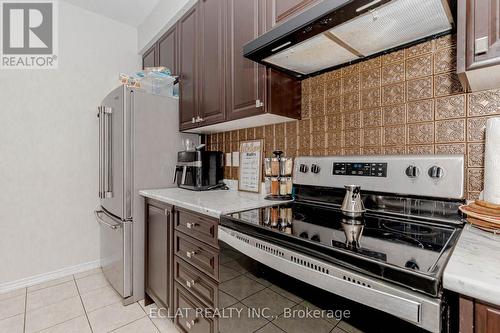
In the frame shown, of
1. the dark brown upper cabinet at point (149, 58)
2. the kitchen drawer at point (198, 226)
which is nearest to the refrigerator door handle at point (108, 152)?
the dark brown upper cabinet at point (149, 58)

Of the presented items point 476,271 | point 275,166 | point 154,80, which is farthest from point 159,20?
point 476,271

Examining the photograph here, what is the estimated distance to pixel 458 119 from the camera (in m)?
1.03

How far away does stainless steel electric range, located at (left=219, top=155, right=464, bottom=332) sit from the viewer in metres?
0.58

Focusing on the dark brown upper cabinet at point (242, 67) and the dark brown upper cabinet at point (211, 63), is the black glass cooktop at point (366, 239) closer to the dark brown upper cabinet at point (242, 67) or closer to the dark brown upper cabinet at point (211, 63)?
the dark brown upper cabinet at point (242, 67)

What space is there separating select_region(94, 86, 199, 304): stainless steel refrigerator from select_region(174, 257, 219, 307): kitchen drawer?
598mm

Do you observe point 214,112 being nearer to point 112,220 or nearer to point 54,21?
point 112,220

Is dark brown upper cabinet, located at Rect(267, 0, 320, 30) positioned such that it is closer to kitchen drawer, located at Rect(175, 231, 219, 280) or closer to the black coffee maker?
the black coffee maker

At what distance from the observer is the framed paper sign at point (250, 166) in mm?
1875

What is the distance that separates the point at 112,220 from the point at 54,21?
6.82ft

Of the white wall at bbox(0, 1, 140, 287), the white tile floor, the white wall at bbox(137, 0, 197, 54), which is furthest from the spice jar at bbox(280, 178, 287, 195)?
the white wall at bbox(0, 1, 140, 287)

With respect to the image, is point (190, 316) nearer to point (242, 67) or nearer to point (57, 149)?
point (242, 67)

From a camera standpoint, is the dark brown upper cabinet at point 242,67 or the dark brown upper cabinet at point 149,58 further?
the dark brown upper cabinet at point 149,58

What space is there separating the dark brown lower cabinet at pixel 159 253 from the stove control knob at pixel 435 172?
1.45 metres

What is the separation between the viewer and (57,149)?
8.00 feet
